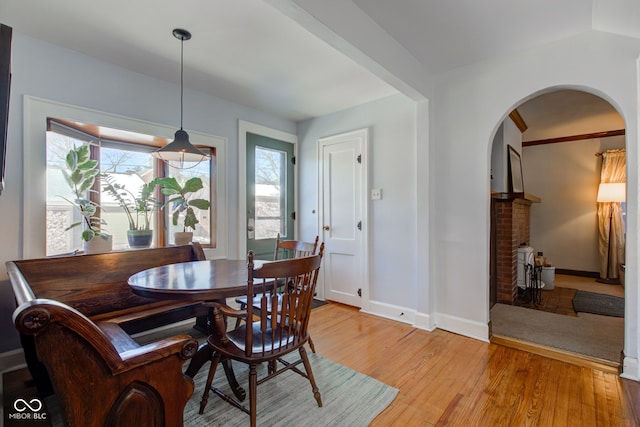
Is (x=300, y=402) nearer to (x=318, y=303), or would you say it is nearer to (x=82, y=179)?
(x=318, y=303)

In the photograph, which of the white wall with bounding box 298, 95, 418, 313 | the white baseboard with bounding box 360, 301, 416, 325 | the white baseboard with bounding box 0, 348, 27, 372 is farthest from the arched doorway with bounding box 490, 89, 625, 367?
the white baseboard with bounding box 0, 348, 27, 372

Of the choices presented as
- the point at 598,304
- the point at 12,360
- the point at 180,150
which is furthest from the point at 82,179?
the point at 598,304

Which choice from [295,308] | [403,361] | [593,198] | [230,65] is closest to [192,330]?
[295,308]

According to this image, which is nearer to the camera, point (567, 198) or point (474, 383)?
point (474, 383)

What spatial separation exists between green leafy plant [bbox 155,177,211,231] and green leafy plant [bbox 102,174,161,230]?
106 millimetres

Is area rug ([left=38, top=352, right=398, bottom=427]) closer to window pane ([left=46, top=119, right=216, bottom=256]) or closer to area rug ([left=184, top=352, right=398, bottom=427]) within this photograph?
area rug ([left=184, top=352, right=398, bottom=427])

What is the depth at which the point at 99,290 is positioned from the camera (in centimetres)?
211

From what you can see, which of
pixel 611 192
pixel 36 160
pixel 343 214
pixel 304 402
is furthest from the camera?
pixel 611 192

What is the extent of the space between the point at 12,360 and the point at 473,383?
3240 millimetres

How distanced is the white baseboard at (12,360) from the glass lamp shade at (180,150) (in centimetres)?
176

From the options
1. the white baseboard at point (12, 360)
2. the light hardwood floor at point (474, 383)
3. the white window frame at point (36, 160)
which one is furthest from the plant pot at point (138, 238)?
the light hardwood floor at point (474, 383)

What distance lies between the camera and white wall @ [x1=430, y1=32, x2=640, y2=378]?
6.57 ft

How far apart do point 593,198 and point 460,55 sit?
14.3ft

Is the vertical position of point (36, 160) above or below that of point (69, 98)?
below
